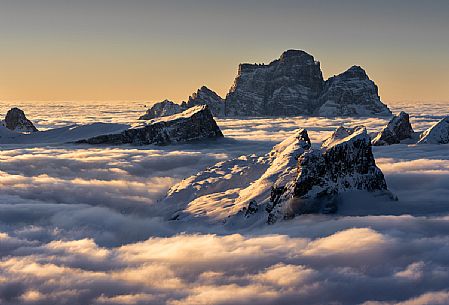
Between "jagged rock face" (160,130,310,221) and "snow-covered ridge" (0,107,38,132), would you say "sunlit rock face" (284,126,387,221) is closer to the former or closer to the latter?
"jagged rock face" (160,130,310,221)

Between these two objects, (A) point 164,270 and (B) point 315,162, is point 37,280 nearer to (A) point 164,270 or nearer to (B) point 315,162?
(A) point 164,270

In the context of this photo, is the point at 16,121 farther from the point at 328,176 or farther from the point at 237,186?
the point at 328,176

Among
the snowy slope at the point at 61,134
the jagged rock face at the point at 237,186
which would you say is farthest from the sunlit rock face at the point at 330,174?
the snowy slope at the point at 61,134

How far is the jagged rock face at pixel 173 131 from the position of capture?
115 meters

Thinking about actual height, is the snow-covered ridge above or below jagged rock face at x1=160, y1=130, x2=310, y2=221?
above

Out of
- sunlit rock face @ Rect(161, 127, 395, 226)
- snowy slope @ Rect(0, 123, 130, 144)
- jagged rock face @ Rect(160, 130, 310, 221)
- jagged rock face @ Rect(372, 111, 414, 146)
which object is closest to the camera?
sunlit rock face @ Rect(161, 127, 395, 226)

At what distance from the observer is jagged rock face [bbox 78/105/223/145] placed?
11469 centimetres

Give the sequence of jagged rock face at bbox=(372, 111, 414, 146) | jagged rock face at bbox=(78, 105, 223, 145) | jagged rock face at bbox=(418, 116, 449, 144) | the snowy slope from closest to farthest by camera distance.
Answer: jagged rock face at bbox=(418, 116, 449, 144)
jagged rock face at bbox=(372, 111, 414, 146)
jagged rock face at bbox=(78, 105, 223, 145)
the snowy slope

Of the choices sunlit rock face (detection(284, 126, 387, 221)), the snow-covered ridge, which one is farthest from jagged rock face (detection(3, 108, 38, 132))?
sunlit rock face (detection(284, 126, 387, 221))

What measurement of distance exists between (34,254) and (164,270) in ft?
44.5

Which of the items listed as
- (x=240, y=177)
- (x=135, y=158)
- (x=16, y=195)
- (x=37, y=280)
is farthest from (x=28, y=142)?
(x=37, y=280)

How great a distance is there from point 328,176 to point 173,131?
8312 cm

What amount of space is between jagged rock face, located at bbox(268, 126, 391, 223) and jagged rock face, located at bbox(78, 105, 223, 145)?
7956 centimetres

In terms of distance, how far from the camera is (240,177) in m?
52.6
